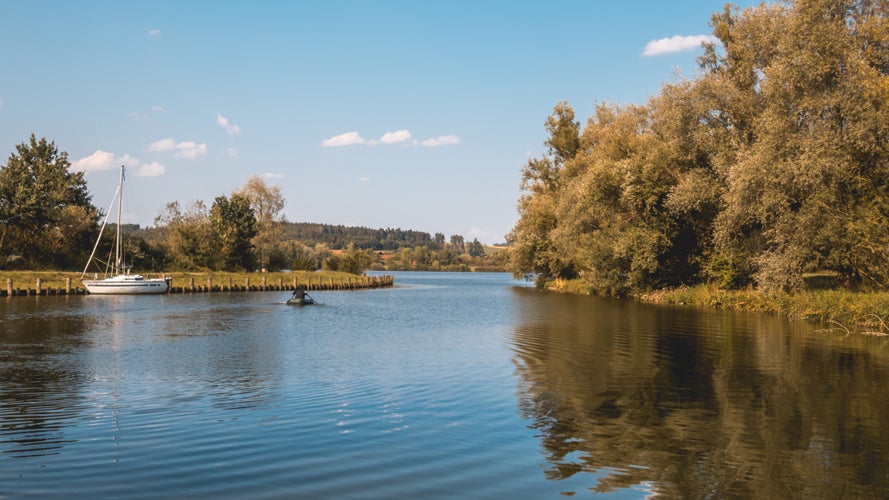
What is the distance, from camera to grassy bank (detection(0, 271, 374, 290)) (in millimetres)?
61487

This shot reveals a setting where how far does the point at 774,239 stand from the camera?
119 feet

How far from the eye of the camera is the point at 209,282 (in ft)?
237

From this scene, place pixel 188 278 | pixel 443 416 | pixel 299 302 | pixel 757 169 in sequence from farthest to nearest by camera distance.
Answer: pixel 188 278, pixel 299 302, pixel 757 169, pixel 443 416

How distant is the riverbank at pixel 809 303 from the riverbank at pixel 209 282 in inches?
1766

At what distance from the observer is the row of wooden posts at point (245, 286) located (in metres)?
57.9

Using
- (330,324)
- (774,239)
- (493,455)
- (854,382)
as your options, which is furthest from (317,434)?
(774,239)

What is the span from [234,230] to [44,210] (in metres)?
22.3

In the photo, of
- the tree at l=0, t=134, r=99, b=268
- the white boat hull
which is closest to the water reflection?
the white boat hull

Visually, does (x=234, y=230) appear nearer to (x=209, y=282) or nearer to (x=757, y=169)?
(x=209, y=282)

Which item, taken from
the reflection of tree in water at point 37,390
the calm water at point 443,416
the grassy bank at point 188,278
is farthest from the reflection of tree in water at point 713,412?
the grassy bank at point 188,278

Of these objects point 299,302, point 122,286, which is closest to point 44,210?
point 122,286

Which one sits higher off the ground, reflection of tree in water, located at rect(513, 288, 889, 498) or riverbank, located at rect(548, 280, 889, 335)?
riverbank, located at rect(548, 280, 889, 335)

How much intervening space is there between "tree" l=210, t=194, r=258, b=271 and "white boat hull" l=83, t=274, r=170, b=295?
2138 centimetres

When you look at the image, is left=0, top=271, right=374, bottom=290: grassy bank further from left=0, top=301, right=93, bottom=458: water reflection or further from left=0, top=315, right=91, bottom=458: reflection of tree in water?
left=0, top=315, right=91, bottom=458: reflection of tree in water
